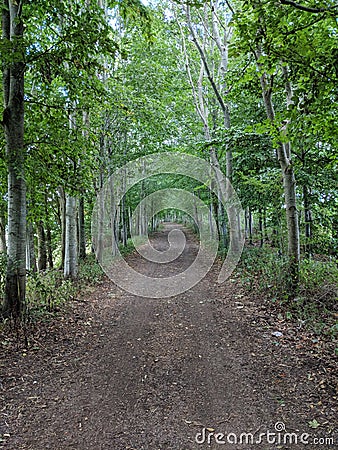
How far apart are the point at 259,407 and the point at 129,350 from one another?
250 centimetres

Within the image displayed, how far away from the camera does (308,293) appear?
7191 millimetres

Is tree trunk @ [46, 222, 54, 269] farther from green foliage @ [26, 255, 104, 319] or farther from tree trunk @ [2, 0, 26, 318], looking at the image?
tree trunk @ [2, 0, 26, 318]

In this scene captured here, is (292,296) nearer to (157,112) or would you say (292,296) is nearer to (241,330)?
(241,330)

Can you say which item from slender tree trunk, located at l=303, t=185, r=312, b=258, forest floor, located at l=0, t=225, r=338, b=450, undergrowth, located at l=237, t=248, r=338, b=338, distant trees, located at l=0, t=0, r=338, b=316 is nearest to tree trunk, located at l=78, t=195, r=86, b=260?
distant trees, located at l=0, t=0, r=338, b=316

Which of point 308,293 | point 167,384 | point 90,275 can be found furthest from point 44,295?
point 308,293

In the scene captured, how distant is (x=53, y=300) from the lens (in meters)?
Result: 7.54

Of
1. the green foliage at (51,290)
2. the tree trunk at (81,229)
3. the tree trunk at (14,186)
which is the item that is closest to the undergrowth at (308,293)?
the green foliage at (51,290)

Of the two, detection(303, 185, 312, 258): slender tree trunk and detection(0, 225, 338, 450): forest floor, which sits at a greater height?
detection(303, 185, 312, 258): slender tree trunk

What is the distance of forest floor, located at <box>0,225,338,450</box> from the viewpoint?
3.22 meters

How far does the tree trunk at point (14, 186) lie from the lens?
6.15 meters

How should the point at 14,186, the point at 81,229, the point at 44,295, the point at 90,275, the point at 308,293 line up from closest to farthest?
the point at 14,186, the point at 308,293, the point at 44,295, the point at 90,275, the point at 81,229

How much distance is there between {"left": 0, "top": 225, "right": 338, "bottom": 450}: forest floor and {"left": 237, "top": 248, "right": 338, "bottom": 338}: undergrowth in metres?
0.40

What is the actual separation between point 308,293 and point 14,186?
6.94 metres

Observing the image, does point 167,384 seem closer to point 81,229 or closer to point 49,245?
point 81,229
